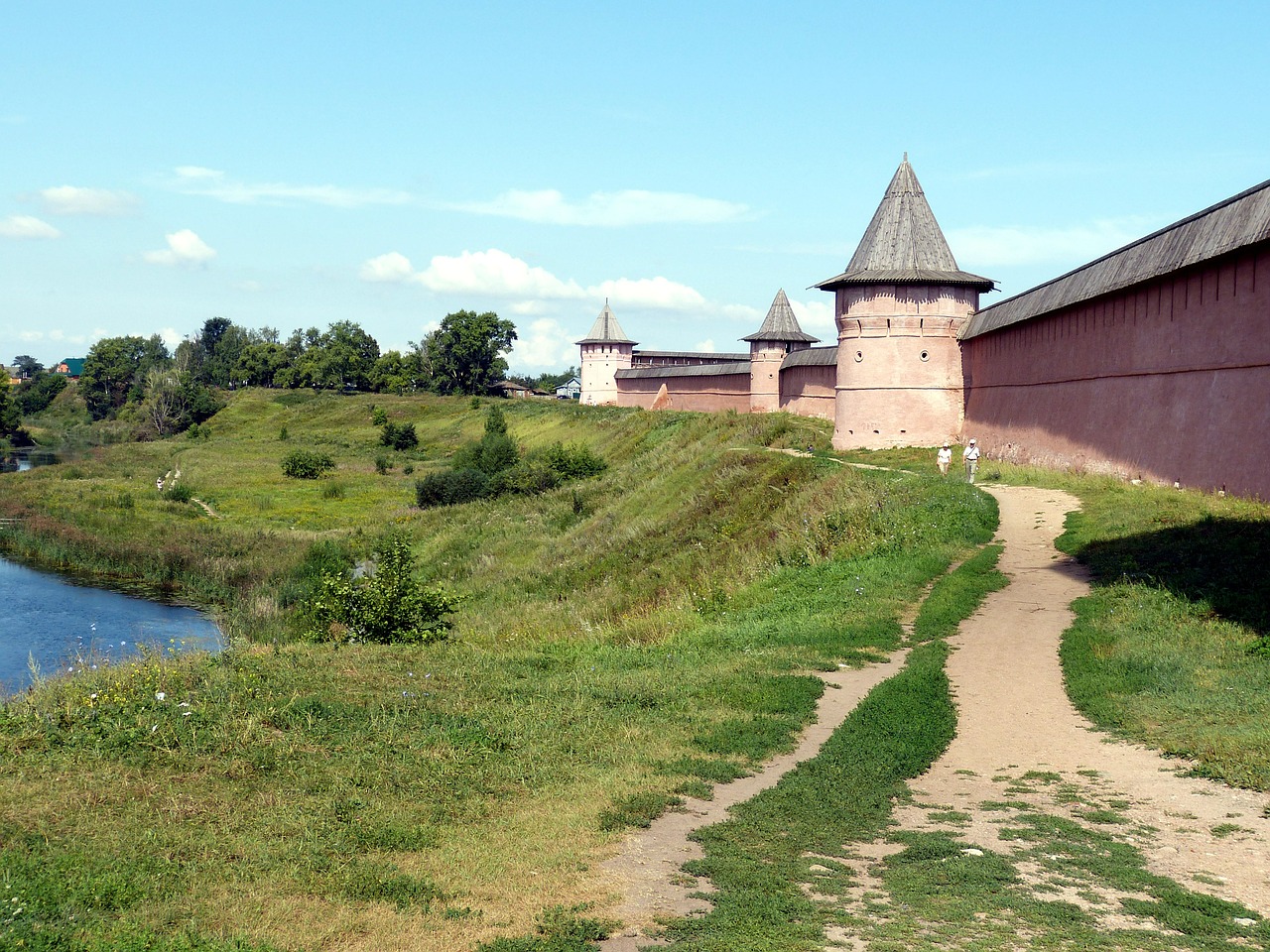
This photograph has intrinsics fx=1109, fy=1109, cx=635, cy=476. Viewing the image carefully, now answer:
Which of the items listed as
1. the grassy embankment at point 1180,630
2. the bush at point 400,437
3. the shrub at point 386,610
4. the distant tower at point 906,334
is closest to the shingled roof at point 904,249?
the distant tower at point 906,334

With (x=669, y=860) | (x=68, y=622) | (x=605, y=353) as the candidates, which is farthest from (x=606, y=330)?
(x=669, y=860)

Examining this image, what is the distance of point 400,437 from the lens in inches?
2494

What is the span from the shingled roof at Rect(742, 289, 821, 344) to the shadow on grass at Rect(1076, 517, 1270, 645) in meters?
36.6

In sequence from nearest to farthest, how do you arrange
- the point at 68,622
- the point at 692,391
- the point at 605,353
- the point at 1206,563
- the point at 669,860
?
1. the point at 669,860
2. the point at 1206,563
3. the point at 68,622
4. the point at 692,391
5. the point at 605,353

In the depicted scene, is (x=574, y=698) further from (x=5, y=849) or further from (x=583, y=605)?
(x=583, y=605)

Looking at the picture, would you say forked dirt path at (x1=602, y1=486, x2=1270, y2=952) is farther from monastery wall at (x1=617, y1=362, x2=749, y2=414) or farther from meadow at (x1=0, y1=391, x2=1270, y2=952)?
monastery wall at (x1=617, y1=362, x2=749, y2=414)

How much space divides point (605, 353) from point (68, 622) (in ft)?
178

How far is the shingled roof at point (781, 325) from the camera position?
165 feet

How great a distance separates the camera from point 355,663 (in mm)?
9938

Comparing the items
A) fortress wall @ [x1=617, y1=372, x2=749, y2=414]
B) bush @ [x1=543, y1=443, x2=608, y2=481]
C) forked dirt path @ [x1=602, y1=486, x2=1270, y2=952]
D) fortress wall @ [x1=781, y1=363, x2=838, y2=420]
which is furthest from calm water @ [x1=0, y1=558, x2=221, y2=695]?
fortress wall @ [x1=617, y1=372, x2=749, y2=414]

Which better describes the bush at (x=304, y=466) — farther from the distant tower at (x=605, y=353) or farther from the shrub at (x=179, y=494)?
the distant tower at (x=605, y=353)

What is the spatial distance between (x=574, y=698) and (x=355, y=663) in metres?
2.39

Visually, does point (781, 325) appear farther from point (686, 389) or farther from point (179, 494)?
point (179, 494)

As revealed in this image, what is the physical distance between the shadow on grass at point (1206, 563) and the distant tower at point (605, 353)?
61.3 m
